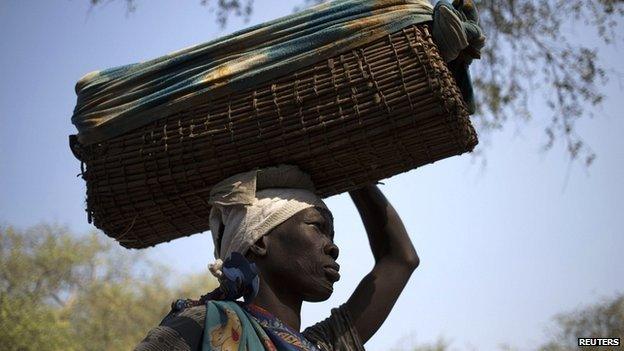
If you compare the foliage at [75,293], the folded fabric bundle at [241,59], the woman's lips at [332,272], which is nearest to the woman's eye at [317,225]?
the woman's lips at [332,272]

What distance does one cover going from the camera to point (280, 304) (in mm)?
3131

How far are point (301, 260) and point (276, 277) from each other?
0.35ft

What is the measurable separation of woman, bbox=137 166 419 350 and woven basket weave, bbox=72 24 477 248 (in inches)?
3.5

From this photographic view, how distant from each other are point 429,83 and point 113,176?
1088mm

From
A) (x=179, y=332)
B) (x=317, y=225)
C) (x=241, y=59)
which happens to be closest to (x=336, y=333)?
(x=317, y=225)

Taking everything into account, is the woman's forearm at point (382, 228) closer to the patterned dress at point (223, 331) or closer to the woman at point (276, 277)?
the woman at point (276, 277)

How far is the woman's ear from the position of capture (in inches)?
124

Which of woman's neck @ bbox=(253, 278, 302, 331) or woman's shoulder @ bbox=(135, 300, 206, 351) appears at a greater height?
woman's neck @ bbox=(253, 278, 302, 331)

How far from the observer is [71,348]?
44.3 feet

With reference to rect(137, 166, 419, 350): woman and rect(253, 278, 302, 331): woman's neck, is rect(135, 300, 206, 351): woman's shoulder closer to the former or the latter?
rect(137, 166, 419, 350): woman

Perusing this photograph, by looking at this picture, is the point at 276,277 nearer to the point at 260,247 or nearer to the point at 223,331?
the point at 260,247

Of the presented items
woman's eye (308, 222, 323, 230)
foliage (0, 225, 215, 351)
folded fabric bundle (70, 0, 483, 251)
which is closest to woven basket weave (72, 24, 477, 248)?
folded fabric bundle (70, 0, 483, 251)

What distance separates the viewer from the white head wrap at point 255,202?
3.14 meters

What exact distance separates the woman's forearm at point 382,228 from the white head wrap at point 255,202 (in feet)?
1.18
